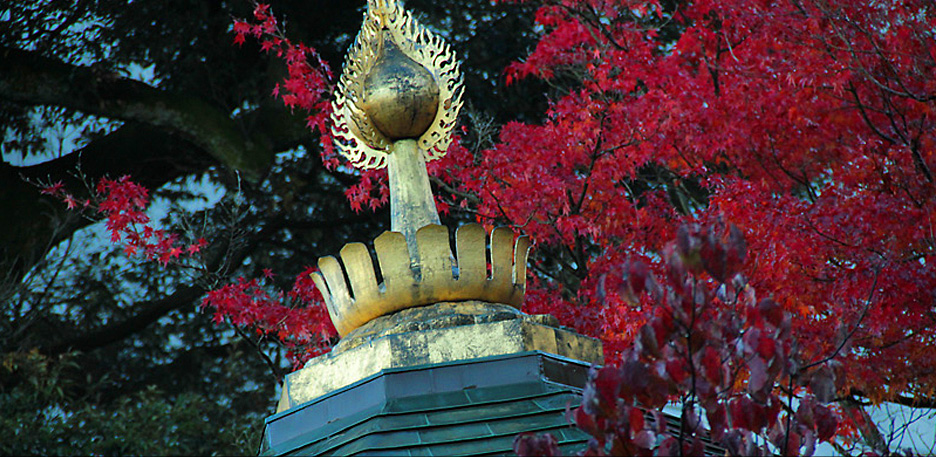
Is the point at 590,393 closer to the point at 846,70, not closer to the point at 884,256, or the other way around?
the point at 884,256

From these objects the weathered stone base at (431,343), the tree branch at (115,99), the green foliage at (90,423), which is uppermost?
the tree branch at (115,99)

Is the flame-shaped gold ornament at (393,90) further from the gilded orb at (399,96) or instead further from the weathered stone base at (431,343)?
the weathered stone base at (431,343)

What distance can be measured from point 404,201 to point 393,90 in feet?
1.62

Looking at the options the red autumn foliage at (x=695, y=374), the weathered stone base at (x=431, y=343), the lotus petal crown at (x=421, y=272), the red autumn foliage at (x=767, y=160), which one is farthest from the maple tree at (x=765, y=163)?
the red autumn foliage at (x=695, y=374)

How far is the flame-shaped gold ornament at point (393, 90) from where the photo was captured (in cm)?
484

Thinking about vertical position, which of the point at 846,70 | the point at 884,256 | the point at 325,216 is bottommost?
→ the point at 884,256

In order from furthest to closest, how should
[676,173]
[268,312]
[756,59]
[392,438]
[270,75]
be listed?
[270,75]
[676,173]
[756,59]
[268,312]
[392,438]

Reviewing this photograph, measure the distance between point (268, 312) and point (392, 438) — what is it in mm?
5354

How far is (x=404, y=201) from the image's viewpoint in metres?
4.84

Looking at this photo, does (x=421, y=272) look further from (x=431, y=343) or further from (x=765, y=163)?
(x=765, y=163)

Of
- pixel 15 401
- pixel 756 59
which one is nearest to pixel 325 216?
pixel 15 401

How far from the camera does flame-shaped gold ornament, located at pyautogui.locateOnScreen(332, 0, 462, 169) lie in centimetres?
484

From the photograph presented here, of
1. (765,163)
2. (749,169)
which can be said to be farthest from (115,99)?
(765,163)

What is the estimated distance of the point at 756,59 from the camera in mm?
9562
